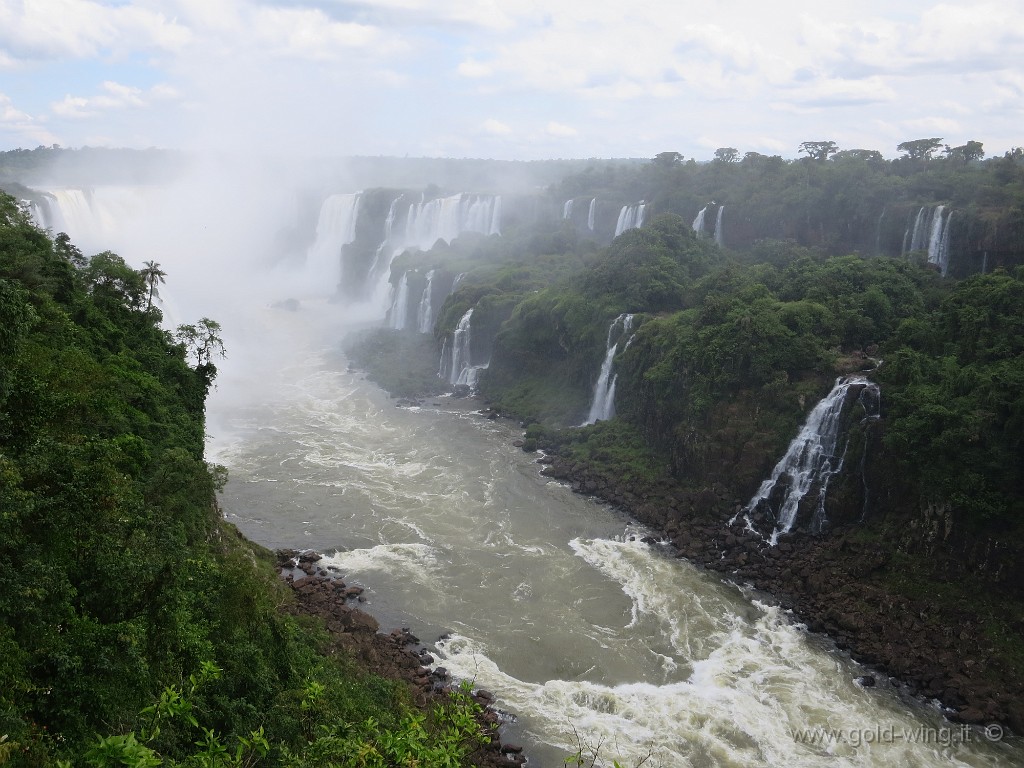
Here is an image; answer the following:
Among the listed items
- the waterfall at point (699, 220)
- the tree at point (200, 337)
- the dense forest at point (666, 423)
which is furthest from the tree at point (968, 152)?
the tree at point (200, 337)

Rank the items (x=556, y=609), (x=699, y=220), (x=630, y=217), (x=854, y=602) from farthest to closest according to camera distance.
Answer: (x=630, y=217) → (x=699, y=220) → (x=556, y=609) → (x=854, y=602)

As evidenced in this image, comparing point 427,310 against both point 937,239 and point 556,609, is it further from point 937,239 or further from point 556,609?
point 556,609

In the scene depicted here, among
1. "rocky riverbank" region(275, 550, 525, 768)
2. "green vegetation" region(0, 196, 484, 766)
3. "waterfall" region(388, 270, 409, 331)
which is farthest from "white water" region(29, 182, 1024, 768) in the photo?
"waterfall" region(388, 270, 409, 331)

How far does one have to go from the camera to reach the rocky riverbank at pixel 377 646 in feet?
52.3

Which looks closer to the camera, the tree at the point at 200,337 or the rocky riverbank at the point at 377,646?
the rocky riverbank at the point at 377,646

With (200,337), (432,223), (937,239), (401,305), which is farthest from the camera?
(432,223)

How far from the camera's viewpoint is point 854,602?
69.9ft

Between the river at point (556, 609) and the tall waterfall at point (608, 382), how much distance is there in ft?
13.3

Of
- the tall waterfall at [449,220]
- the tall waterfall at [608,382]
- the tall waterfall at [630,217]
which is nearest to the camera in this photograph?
the tall waterfall at [608,382]

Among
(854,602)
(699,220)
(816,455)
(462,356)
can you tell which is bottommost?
(854,602)

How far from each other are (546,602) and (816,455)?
10.5 metres

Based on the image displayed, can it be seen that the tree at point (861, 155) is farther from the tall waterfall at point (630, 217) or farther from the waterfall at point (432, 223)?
the waterfall at point (432, 223)

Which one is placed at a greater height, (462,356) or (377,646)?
(462,356)

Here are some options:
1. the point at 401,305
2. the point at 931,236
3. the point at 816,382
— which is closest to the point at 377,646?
the point at 816,382
